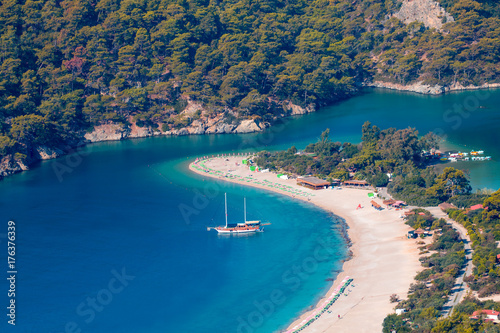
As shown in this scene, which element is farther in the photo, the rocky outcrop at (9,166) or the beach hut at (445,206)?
the rocky outcrop at (9,166)

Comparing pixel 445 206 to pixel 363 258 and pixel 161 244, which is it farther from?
pixel 161 244

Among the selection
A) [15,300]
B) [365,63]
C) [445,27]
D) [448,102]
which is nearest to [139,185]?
[15,300]

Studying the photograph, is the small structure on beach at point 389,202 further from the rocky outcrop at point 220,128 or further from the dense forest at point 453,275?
the rocky outcrop at point 220,128

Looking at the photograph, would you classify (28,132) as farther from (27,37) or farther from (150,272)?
(150,272)

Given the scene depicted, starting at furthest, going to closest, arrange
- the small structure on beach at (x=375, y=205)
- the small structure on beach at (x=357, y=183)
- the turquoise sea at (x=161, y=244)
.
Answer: the small structure on beach at (x=357, y=183) < the small structure on beach at (x=375, y=205) < the turquoise sea at (x=161, y=244)

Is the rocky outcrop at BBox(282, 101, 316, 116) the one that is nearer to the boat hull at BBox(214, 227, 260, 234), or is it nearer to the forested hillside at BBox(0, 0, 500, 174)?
the forested hillside at BBox(0, 0, 500, 174)

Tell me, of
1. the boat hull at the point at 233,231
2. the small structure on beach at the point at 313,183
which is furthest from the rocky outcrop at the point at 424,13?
the boat hull at the point at 233,231

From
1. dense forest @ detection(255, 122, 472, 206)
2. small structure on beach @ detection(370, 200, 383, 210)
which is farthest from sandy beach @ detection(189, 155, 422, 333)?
dense forest @ detection(255, 122, 472, 206)
